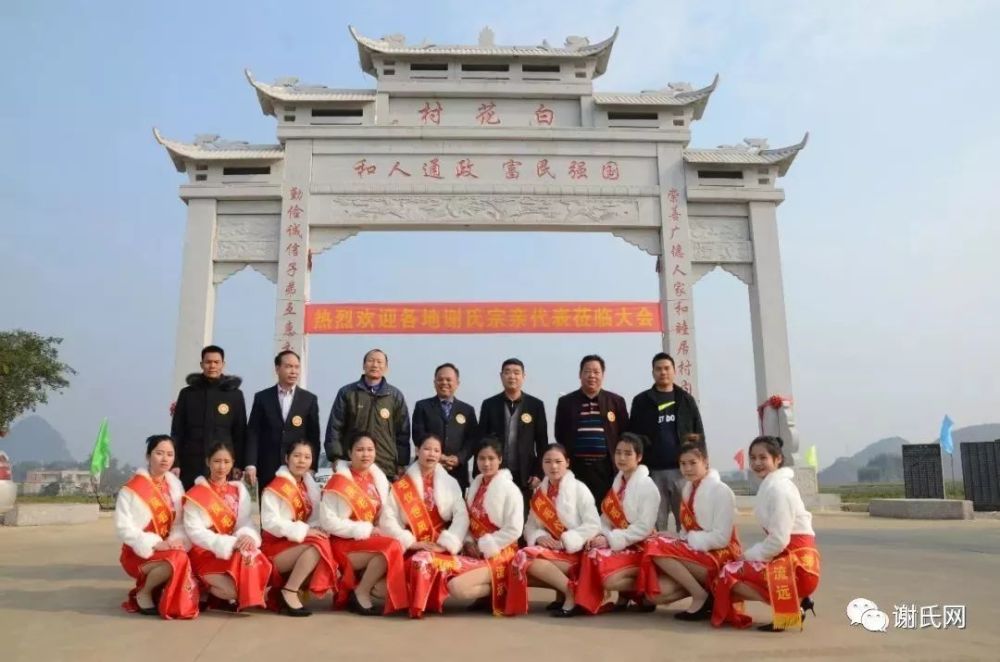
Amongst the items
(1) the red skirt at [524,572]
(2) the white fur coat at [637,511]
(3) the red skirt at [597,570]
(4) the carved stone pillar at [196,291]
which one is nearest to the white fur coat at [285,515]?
(1) the red skirt at [524,572]

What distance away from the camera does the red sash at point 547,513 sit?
3.10m

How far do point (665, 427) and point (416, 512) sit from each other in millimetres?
1362

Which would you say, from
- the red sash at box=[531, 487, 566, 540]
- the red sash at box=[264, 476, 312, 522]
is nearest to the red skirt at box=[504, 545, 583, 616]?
the red sash at box=[531, 487, 566, 540]

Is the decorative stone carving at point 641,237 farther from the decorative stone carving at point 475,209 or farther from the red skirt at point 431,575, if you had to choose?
the red skirt at point 431,575

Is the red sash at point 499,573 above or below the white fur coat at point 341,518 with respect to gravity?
below

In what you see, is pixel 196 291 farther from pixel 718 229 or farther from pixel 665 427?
pixel 665 427

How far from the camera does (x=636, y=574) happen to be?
2.94 metres

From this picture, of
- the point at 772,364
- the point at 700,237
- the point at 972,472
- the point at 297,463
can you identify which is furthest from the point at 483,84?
the point at 972,472

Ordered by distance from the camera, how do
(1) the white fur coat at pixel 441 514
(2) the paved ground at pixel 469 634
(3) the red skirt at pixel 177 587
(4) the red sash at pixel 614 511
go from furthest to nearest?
1. (4) the red sash at pixel 614 511
2. (1) the white fur coat at pixel 441 514
3. (3) the red skirt at pixel 177 587
4. (2) the paved ground at pixel 469 634

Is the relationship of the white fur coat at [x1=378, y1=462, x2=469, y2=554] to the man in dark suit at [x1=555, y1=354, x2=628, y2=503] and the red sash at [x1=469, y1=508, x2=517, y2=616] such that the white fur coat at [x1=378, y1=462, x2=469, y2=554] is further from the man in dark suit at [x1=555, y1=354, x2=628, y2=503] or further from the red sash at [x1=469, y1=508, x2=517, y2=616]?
the man in dark suit at [x1=555, y1=354, x2=628, y2=503]

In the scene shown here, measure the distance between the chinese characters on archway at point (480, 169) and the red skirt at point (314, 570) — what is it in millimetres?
6730

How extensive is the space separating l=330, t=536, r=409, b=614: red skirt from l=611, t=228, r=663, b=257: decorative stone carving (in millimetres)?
6979

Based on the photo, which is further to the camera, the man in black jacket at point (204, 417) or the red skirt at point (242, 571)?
the man in black jacket at point (204, 417)

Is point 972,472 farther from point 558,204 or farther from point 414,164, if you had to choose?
point 414,164
